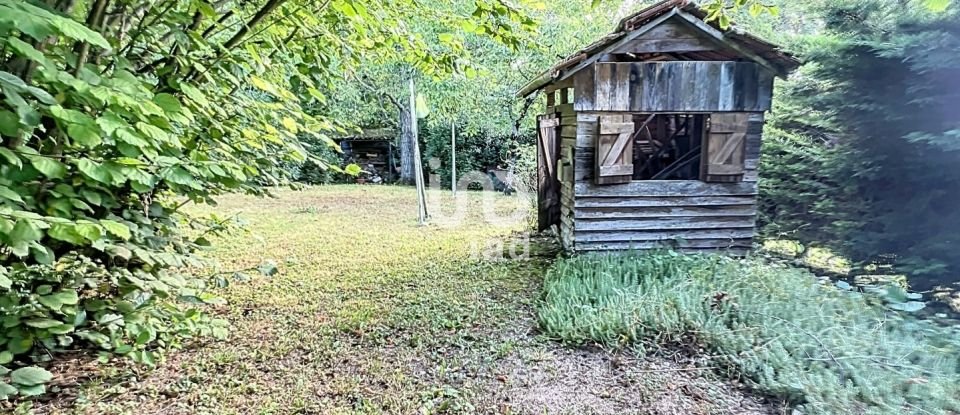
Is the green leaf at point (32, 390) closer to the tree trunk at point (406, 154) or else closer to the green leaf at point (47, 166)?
the green leaf at point (47, 166)

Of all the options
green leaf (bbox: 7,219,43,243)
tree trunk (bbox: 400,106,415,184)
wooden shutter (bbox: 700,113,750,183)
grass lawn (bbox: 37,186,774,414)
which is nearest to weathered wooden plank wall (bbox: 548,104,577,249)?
grass lawn (bbox: 37,186,774,414)

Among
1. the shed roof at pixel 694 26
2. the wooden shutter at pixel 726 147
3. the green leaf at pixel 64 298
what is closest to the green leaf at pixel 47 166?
the green leaf at pixel 64 298

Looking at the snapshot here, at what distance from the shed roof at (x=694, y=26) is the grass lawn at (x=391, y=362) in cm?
217

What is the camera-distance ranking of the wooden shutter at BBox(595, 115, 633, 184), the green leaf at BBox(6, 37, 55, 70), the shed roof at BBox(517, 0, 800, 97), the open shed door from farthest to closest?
the open shed door
the wooden shutter at BBox(595, 115, 633, 184)
the shed roof at BBox(517, 0, 800, 97)
the green leaf at BBox(6, 37, 55, 70)

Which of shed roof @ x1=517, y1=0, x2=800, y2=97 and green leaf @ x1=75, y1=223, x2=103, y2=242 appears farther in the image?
shed roof @ x1=517, y1=0, x2=800, y2=97

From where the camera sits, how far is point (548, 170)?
6090 millimetres

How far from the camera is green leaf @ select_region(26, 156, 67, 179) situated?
51.3 inches

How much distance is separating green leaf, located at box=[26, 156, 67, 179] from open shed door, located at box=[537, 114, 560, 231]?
5059 mm

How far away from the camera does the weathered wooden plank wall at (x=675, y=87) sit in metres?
4.49

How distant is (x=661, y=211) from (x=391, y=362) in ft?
10.5

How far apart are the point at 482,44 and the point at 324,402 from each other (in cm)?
755

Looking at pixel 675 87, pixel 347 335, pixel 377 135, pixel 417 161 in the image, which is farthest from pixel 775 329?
pixel 377 135

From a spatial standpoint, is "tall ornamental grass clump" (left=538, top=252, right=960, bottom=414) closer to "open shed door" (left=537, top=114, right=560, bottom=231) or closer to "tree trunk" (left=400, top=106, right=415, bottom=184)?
"open shed door" (left=537, top=114, right=560, bottom=231)

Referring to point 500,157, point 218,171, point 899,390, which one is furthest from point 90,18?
point 500,157
